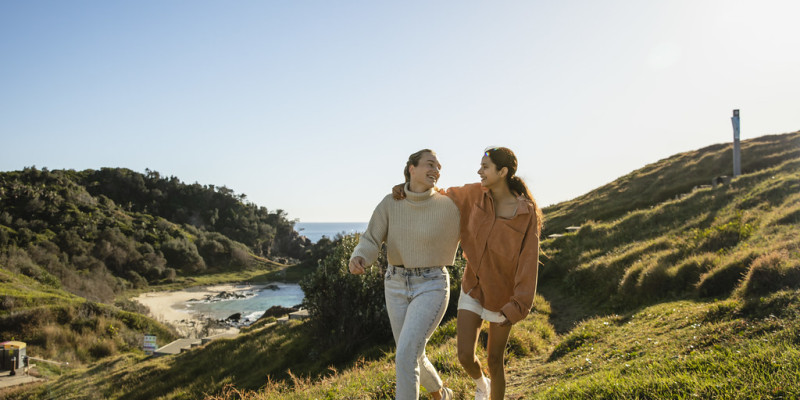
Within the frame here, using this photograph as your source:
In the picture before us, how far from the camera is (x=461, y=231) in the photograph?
415 centimetres

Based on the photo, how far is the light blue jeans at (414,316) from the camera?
352 centimetres

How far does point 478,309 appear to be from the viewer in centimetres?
379

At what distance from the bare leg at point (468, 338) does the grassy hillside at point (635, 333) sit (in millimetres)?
930

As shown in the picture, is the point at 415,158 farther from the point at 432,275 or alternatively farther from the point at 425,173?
the point at 432,275

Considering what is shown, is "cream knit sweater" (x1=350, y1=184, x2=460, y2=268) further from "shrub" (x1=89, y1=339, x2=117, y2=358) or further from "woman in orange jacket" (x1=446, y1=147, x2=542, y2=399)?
"shrub" (x1=89, y1=339, x2=117, y2=358)

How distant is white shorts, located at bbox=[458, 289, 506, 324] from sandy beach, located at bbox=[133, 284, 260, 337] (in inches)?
1398

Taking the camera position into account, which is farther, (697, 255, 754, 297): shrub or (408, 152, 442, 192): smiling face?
(697, 255, 754, 297): shrub

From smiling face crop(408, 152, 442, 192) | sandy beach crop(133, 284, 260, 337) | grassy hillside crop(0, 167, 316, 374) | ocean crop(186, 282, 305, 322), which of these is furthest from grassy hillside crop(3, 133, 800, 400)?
ocean crop(186, 282, 305, 322)

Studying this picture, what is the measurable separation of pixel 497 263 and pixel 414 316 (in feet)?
2.74

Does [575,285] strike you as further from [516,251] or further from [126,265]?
[126,265]

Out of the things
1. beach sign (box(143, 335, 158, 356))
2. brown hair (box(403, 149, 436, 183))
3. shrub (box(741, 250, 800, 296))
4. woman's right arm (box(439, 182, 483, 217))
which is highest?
brown hair (box(403, 149, 436, 183))

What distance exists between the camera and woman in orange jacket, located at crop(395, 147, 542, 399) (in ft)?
11.9

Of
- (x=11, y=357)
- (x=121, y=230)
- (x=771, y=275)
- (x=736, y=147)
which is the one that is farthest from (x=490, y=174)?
(x=121, y=230)

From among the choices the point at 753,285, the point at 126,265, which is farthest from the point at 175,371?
the point at 126,265
